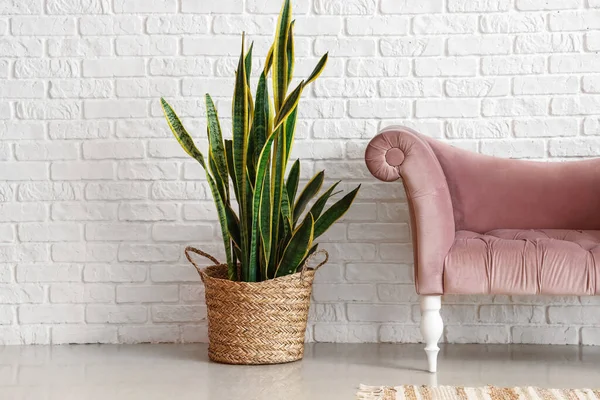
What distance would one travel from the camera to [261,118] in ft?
8.60

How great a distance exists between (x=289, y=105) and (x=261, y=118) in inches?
6.0

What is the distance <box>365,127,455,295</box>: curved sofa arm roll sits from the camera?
2439mm

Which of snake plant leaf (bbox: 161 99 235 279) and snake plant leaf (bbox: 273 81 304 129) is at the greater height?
snake plant leaf (bbox: 273 81 304 129)

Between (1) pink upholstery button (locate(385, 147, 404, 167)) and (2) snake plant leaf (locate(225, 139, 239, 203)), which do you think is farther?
(2) snake plant leaf (locate(225, 139, 239, 203))

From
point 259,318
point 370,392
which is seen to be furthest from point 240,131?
point 370,392

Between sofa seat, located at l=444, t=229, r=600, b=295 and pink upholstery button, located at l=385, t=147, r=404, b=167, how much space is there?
Result: 1.04 ft

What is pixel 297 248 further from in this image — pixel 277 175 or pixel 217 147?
pixel 217 147

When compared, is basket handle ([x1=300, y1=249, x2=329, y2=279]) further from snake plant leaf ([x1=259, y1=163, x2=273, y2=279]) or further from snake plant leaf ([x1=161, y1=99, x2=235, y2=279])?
snake plant leaf ([x1=161, y1=99, x2=235, y2=279])

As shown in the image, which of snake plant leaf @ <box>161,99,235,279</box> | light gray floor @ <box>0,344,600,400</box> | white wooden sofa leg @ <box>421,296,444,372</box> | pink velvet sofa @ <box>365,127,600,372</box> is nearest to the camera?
light gray floor @ <box>0,344,600,400</box>

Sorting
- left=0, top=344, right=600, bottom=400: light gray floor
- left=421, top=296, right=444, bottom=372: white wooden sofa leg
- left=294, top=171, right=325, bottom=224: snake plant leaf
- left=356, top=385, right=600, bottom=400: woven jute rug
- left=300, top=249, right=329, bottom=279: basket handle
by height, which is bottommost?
left=0, top=344, right=600, bottom=400: light gray floor

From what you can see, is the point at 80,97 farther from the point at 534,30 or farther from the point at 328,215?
A: the point at 534,30

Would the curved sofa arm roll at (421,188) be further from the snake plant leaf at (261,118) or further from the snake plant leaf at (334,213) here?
the snake plant leaf at (261,118)

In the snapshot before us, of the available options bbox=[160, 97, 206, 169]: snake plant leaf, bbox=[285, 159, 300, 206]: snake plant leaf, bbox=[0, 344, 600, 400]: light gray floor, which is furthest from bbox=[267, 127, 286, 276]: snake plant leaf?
bbox=[0, 344, 600, 400]: light gray floor

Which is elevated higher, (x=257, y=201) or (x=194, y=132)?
(x=194, y=132)
